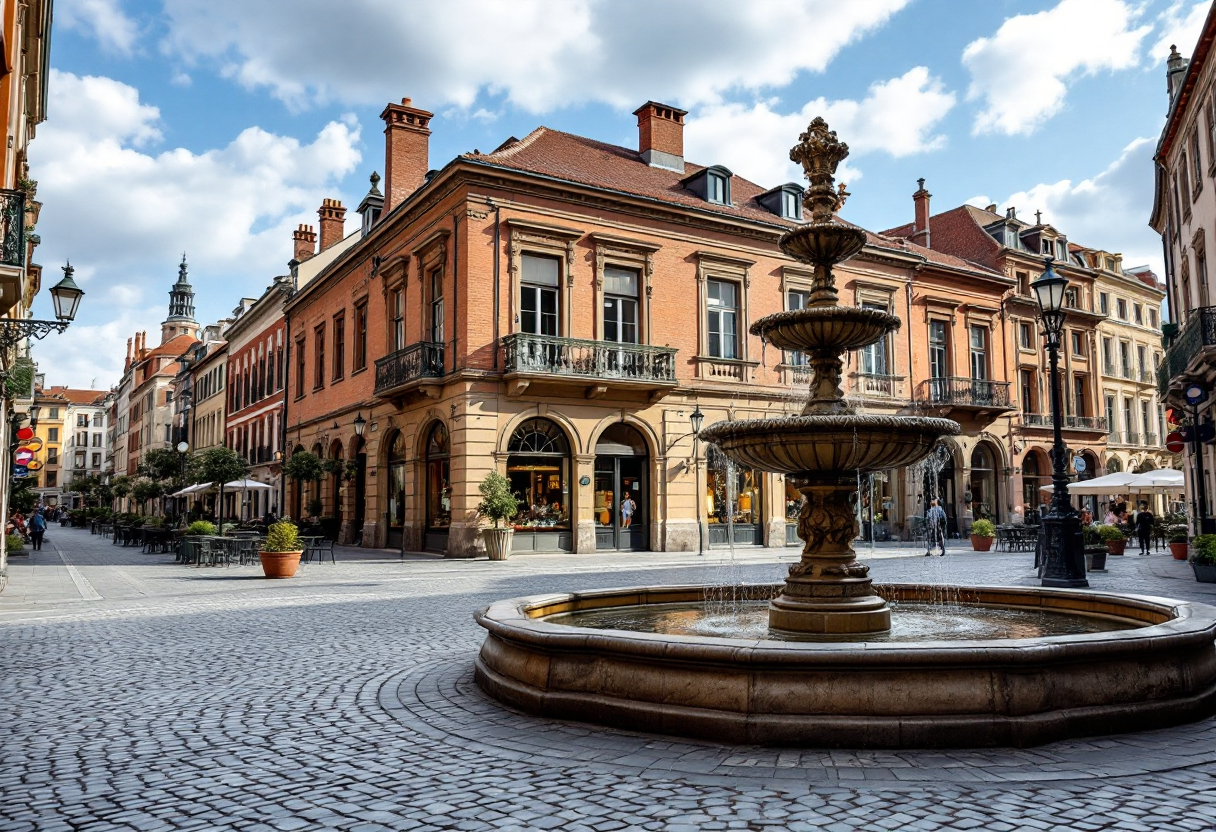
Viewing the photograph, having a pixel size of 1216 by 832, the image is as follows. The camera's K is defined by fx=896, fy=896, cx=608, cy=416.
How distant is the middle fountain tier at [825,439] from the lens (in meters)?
6.81

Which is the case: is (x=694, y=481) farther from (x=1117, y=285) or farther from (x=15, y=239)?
(x=1117, y=285)

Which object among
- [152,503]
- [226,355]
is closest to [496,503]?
[226,355]

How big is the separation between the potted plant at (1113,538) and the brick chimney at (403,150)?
2321 cm

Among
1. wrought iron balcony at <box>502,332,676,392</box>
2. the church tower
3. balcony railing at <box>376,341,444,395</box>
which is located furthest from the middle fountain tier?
the church tower

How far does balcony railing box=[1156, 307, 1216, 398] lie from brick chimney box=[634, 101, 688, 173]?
627 inches

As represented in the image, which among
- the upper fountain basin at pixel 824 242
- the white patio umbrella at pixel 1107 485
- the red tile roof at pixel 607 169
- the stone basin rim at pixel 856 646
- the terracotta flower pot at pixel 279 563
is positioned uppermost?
the red tile roof at pixel 607 169

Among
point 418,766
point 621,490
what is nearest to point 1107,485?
point 621,490

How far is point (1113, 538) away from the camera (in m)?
23.3

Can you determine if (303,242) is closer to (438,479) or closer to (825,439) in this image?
(438,479)

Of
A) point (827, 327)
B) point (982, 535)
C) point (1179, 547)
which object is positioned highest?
point (827, 327)

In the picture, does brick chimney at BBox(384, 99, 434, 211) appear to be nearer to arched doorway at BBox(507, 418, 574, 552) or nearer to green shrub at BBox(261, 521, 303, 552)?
arched doorway at BBox(507, 418, 574, 552)

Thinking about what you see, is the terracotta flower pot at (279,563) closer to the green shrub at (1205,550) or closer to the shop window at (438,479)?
the shop window at (438,479)

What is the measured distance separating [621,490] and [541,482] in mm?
2622

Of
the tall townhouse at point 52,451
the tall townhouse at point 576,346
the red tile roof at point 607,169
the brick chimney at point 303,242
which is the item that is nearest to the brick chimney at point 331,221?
the brick chimney at point 303,242
